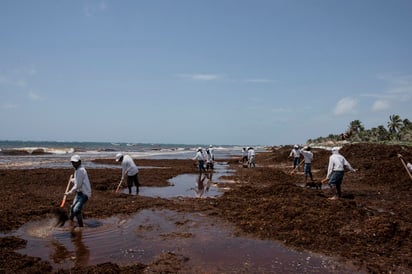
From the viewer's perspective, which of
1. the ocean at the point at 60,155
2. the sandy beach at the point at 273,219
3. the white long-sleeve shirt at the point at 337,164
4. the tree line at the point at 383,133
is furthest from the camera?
the tree line at the point at 383,133

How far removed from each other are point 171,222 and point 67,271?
14.5 ft

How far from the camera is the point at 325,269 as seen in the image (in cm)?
686

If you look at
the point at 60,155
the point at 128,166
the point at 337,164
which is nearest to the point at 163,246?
the point at 128,166

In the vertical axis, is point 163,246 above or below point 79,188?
below

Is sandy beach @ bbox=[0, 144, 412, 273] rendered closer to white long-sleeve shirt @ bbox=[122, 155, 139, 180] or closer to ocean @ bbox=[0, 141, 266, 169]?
white long-sleeve shirt @ bbox=[122, 155, 139, 180]

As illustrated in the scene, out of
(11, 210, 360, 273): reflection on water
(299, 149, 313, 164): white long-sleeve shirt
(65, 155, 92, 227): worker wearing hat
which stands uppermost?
(299, 149, 313, 164): white long-sleeve shirt

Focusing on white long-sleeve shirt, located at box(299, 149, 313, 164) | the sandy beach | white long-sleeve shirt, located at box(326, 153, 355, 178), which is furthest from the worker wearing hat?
white long-sleeve shirt, located at box(299, 149, 313, 164)

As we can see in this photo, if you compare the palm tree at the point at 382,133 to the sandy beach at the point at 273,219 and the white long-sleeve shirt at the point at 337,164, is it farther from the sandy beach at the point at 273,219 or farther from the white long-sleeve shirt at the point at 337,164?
the white long-sleeve shirt at the point at 337,164

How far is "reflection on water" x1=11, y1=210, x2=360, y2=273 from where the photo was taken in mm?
7012

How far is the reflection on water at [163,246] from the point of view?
7.01 metres

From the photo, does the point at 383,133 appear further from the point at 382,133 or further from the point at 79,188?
the point at 79,188

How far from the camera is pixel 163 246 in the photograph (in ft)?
26.7

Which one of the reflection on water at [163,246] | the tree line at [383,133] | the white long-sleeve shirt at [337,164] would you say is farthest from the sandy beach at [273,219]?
the tree line at [383,133]

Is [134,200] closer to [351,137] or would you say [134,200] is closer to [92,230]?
[92,230]
